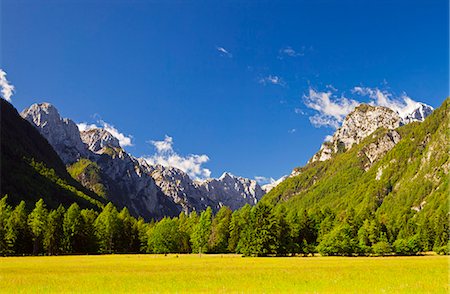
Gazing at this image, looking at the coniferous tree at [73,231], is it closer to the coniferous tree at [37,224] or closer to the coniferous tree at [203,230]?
the coniferous tree at [37,224]

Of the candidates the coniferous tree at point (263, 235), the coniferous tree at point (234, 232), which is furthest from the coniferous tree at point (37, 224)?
the coniferous tree at point (234, 232)

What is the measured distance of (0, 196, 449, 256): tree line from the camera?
103350mm

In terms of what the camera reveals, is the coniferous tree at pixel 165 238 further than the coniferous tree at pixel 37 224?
Yes

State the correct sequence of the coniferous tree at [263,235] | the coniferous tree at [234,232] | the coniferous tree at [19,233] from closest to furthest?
the coniferous tree at [263,235], the coniferous tree at [19,233], the coniferous tree at [234,232]

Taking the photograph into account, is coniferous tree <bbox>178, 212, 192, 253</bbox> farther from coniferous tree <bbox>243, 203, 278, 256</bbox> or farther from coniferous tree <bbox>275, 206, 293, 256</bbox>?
coniferous tree <bbox>243, 203, 278, 256</bbox>

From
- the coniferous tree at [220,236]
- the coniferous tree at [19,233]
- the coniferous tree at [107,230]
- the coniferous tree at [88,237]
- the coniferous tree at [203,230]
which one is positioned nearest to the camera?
the coniferous tree at [19,233]

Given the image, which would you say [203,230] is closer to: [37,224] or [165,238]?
[165,238]

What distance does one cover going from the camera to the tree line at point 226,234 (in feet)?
339

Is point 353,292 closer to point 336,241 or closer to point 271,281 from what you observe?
point 271,281

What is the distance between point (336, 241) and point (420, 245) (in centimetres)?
3103

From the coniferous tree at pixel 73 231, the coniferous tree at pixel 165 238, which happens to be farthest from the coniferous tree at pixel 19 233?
the coniferous tree at pixel 165 238

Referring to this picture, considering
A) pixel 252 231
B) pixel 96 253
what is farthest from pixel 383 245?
pixel 96 253

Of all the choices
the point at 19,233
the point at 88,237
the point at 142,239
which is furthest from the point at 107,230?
the point at 19,233

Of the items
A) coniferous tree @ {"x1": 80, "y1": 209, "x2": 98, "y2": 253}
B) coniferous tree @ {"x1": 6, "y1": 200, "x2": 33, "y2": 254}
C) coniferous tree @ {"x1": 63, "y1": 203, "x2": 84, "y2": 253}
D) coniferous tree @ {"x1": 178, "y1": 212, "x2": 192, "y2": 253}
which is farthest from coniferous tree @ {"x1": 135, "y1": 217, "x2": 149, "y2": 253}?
coniferous tree @ {"x1": 6, "y1": 200, "x2": 33, "y2": 254}
